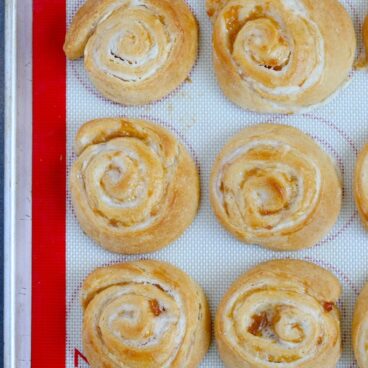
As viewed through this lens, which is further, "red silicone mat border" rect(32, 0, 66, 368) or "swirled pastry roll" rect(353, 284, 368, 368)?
"red silicone mat border" rect(32, 0, 66, 368)

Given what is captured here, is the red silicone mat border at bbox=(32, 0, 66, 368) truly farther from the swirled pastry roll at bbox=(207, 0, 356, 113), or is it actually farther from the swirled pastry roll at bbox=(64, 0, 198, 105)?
the swirled pastry roll at bbox=(207, 0, 356, 113)

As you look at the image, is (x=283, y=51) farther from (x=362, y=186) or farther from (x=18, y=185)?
(x=18, y=185)

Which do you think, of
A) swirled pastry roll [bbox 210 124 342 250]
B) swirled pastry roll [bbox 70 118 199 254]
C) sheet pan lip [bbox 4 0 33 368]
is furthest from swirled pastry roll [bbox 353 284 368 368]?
sheet pan lip [bbox 4 0 33 368]

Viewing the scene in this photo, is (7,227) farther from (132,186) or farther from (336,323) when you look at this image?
(336,323)

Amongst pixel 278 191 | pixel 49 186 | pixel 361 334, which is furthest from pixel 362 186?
pixel 49 186

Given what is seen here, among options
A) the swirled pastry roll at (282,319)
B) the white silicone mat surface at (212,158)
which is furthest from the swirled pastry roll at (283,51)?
the swirled pastry roll at (282,319)

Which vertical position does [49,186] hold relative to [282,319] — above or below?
above

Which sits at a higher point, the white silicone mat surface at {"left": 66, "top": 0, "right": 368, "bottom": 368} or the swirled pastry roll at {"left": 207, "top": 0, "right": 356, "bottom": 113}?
the swirled pastry roll at {"left": 207, "top": 0, "right": 356, "bottom": 113}
